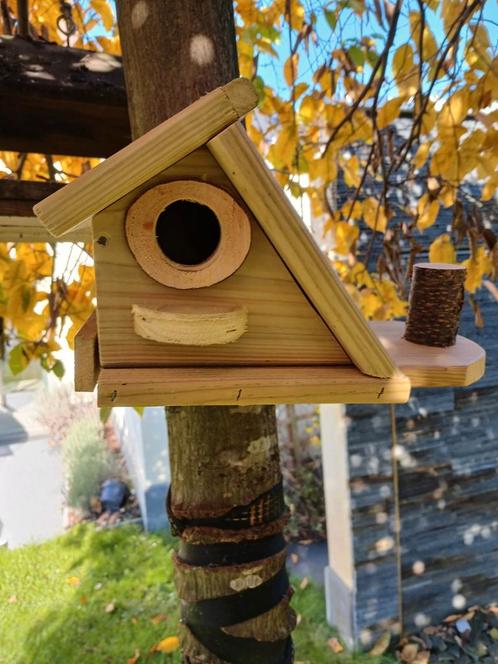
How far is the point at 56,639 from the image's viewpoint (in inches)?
116

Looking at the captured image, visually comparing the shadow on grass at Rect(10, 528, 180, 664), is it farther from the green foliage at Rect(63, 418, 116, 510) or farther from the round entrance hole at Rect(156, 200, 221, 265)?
the round entrance hole at Rect(156, 200, 221, 265)

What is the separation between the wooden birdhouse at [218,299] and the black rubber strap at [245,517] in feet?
1.17

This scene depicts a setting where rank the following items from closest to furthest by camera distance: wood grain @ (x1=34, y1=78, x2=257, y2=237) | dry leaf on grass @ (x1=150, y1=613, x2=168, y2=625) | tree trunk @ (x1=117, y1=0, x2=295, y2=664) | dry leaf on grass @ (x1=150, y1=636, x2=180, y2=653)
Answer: wood grain @ (x1=34, y1=78, x2=257, y2=237) → tree trunk @ (x1=117, y1=0, x2=295, y2=664) → dry leaf on grass @ (x1=150, y1=636, x2=180, y2=653) → dry leaf on grass @ (x1=150, y1=613, x2=168, y2=625)

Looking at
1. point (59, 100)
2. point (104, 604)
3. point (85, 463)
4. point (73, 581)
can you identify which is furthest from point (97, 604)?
point (59, 100)

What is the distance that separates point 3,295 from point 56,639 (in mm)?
2406

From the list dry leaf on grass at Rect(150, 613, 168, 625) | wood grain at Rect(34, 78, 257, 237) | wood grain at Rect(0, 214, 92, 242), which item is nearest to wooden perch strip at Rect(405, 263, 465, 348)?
wood grain at Rect(34, 78, 257, 237)

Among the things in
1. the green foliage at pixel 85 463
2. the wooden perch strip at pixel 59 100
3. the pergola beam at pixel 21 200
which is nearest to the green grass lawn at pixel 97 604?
the green foliage at pixel 85 463

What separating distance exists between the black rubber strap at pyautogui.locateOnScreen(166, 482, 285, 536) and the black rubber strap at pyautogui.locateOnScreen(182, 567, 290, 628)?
130 mm

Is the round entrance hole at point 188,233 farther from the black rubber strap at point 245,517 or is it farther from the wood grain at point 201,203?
the black rubber strap at point 245,517

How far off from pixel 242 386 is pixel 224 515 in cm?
40

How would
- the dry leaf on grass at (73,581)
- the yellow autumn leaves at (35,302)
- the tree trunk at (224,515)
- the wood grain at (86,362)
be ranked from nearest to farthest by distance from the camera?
the wood grain at (86,362) < the tree trunk at (224,515) < the yellow autumn leaves at (35,302) < the dry leaf on grass at (73,581)

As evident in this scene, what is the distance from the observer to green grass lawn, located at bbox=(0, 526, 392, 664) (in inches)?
112

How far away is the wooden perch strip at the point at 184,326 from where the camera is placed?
77 cm

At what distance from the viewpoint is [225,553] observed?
1030 millimetres
